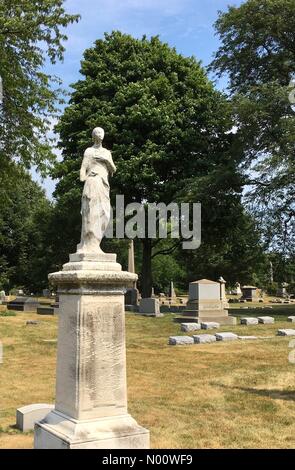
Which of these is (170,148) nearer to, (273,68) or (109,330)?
(273,68)

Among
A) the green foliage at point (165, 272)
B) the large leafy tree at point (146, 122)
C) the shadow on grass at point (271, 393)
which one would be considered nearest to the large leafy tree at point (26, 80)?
the large leafy tree at point (146, 122)

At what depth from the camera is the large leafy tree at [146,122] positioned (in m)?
28.1

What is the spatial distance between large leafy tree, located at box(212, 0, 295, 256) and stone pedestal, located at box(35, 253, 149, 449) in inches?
811

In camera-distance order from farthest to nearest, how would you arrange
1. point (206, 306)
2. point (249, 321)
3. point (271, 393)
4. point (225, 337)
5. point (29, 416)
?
point (206, 306)
point (249, 321)
point (225, 337)
point (271, 393)
point (29, 416)

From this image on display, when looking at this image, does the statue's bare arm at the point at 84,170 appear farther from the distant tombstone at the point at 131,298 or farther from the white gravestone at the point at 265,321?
the distant tombstone at the point at 131,298

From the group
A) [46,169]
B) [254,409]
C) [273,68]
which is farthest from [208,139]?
[254,409]

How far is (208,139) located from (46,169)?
34.8ft

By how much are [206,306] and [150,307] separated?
383 centimetres

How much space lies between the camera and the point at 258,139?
26984 mm

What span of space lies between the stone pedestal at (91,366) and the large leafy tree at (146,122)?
20857mm

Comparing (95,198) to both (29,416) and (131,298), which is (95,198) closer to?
(29,416)

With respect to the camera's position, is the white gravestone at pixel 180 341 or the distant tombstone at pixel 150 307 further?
the distant tombstone at pixel 150 307

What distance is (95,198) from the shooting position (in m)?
6.07

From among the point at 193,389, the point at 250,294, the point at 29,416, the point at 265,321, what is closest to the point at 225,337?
the point at 265,321
